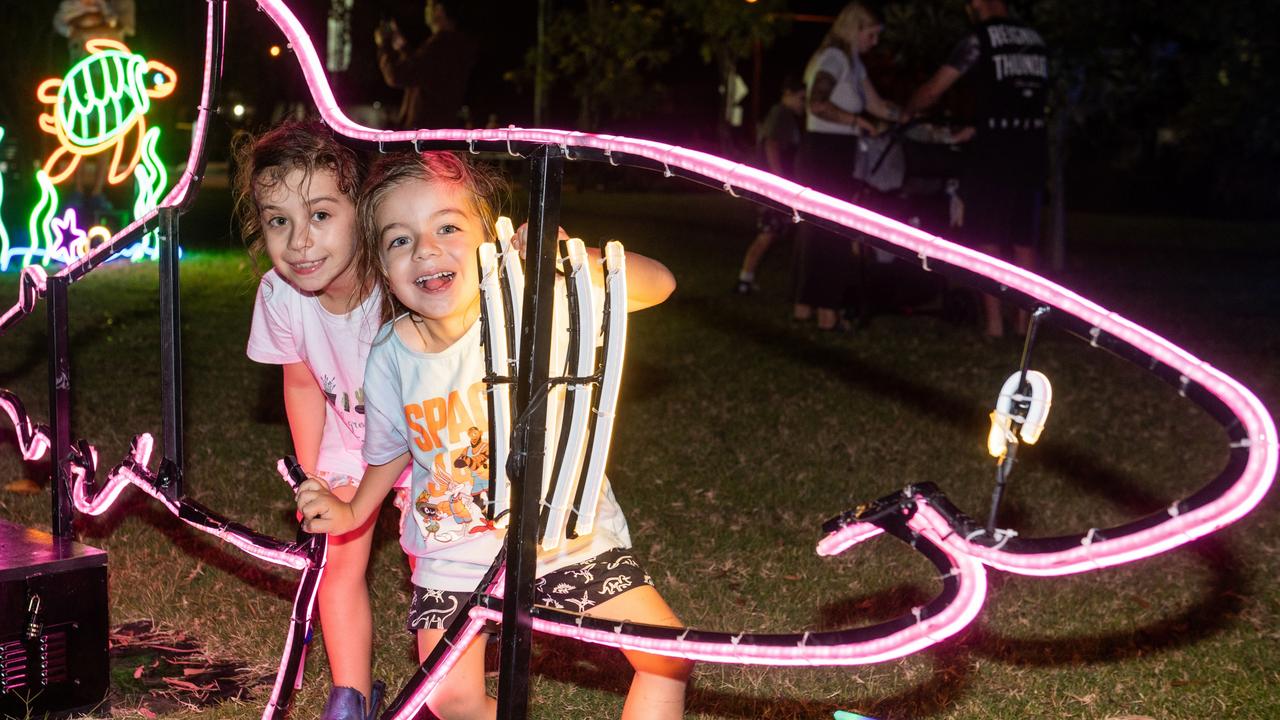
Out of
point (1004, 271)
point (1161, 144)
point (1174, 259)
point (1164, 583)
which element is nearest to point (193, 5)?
point (1174, 259)

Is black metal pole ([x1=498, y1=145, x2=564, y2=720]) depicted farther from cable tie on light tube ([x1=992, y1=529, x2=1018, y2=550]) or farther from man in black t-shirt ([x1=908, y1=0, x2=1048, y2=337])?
man in black t-shirt ([x1=908, y1=0, x2=1048, y2=337])

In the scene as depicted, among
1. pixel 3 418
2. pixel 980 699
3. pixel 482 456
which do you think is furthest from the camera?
pixel 3 418

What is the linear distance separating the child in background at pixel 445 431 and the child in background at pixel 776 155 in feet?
26.1

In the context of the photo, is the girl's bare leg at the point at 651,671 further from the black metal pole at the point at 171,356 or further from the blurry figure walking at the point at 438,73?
the blurry figure walking at the point at 438,73

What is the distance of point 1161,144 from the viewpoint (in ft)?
117

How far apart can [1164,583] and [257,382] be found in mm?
4749

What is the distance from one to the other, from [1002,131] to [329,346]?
19.9ft

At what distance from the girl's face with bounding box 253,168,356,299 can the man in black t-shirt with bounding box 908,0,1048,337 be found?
19.4 feet

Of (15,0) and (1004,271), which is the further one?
(15,0)

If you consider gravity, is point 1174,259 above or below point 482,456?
below

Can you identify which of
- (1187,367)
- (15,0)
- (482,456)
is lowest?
(482,456)

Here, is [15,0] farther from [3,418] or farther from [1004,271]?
[1004,271]

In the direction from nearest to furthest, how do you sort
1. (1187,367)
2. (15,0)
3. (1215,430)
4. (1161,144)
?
1. (1187,367)
2. (1215,430)
3. (15,0)
4. (1161,144)

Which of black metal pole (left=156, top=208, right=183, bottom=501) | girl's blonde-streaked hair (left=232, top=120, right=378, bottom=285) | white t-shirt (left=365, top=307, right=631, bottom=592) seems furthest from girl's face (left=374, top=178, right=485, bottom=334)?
black metal pole (left=156, top=208, right=183, bottom=501)
